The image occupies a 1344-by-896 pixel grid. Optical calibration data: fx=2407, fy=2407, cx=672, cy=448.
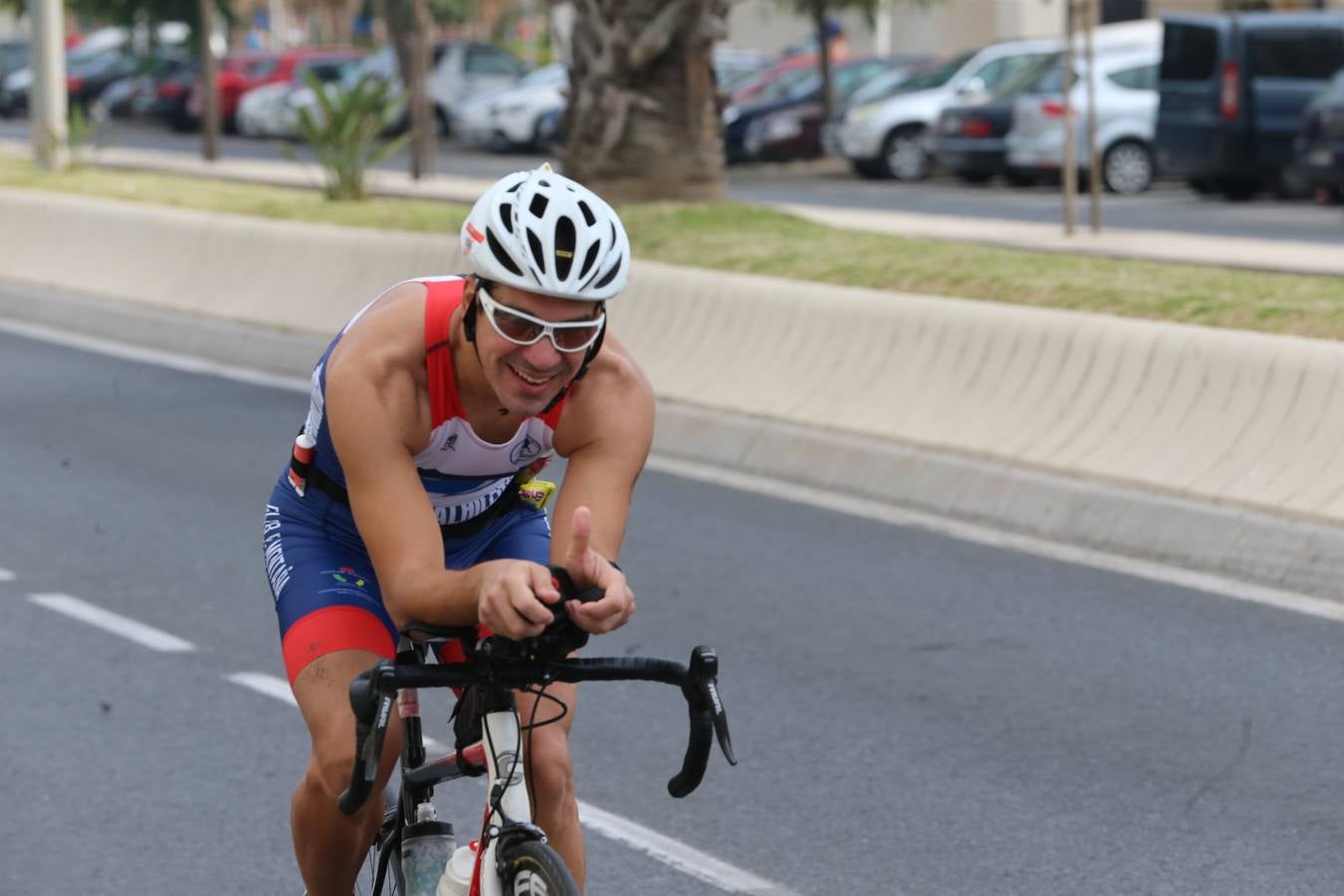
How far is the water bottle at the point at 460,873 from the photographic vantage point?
395cm

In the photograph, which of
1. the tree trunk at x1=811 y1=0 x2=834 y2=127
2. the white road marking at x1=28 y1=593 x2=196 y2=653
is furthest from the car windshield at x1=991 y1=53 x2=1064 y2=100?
the white road marking at x1=28 y1=593 x2=196 y2=653

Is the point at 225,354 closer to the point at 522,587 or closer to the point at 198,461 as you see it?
the point at 198,461

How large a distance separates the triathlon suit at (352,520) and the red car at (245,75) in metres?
44.2

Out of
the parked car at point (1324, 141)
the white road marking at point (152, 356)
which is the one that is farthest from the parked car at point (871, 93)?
the white road marking at point (152, 356)

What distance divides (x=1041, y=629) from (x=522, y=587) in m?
4.93

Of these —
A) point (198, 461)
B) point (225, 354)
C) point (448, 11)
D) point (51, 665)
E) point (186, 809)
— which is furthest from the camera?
point (448, 11)

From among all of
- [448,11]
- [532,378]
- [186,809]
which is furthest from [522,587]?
[448,11]

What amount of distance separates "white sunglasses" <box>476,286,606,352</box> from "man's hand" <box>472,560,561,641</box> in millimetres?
400

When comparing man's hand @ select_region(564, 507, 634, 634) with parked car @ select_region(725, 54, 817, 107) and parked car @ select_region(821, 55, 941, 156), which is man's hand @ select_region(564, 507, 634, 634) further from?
parked car @ select_region(725, 54, 817, 107)

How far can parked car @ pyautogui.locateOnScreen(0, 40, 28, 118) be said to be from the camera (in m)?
57.2

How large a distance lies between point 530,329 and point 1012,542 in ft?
20.3

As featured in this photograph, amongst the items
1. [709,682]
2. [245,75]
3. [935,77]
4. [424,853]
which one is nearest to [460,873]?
[424,853]

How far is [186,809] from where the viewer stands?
6.39 metres

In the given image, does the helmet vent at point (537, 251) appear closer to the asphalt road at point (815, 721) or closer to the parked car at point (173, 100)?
the asphalt road at point (815, 721)
